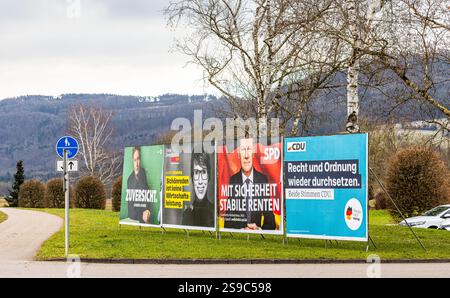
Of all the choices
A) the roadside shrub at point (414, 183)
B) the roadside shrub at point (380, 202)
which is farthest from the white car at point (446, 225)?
the roadside shrub at point (380, 202)

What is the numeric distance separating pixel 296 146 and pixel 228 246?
3674 millimetres

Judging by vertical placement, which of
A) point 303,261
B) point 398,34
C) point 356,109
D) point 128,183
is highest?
point 398,34

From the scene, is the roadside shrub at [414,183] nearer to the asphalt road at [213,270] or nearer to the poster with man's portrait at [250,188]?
the poster with man's portrait at [250,188]

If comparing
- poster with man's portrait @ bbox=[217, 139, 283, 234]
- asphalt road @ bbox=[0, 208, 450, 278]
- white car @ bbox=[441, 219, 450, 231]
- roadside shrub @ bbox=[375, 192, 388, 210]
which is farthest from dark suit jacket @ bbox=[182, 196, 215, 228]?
roadside shrub @ bbox=[375, 192, 388, 210]

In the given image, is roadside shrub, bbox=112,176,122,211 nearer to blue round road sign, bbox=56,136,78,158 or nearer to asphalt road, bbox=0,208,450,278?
blue round road sign, bbox=56,136,78,158

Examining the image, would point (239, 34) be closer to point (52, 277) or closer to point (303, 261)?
point (303, 261)

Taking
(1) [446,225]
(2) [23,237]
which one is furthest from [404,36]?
(2) [23,237]

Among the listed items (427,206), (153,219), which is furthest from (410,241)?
(427,206)

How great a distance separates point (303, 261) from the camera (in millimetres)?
20672

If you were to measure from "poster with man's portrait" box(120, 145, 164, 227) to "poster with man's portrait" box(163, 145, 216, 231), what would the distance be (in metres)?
0.49

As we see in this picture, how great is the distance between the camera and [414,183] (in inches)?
1854

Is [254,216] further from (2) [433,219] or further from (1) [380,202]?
(1) [380,202]

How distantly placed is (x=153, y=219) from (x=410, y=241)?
9.41m
